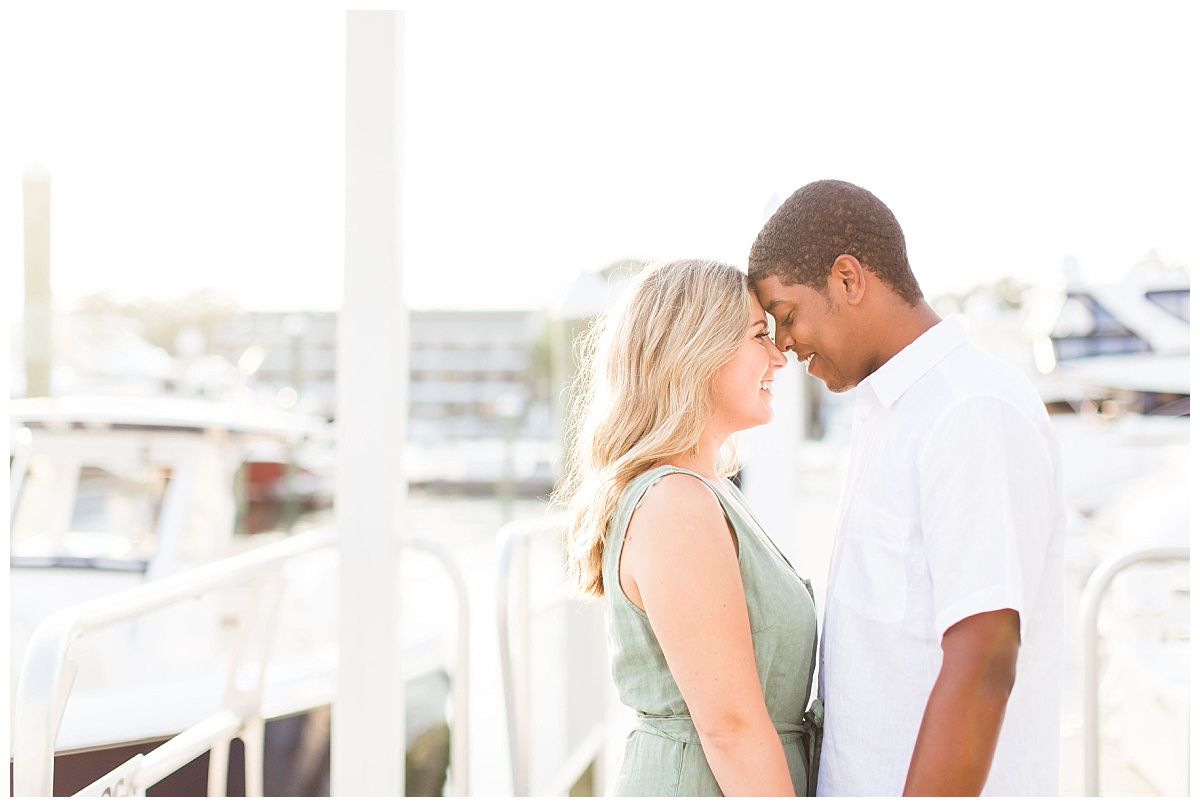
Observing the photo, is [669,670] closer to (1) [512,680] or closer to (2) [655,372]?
(2) [655,372]

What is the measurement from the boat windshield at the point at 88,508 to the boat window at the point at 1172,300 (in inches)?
537

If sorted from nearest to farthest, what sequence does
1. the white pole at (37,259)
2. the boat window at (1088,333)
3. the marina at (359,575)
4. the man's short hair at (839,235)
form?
the man's short hair at (839,235) → the marina at (359,575) → the white pole at (37,259) → the boat window at (1088,333)

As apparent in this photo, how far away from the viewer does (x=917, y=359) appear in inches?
56.8

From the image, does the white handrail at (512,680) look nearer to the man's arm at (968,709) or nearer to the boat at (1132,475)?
the man's arm at (968,709)

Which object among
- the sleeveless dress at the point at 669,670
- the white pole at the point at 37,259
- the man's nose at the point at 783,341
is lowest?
the sleeveless dress at the point at 669,670

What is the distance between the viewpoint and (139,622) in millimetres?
3943

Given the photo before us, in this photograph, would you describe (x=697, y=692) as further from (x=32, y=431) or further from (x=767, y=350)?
(x=32, y=431)

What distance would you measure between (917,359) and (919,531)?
0.27 m

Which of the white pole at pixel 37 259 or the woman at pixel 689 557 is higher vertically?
the white pole at pixel 37 259

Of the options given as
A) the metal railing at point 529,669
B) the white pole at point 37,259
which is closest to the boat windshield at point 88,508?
the white pole at point 37,259

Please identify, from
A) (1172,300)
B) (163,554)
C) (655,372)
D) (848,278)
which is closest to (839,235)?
(848,278)

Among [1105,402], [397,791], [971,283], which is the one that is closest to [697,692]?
[397,791]

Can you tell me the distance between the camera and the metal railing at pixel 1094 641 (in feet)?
7.45

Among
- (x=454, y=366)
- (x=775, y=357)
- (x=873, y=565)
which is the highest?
(x=454, y=366)
